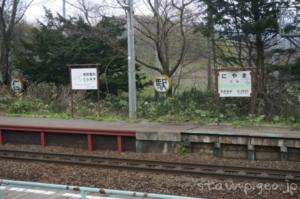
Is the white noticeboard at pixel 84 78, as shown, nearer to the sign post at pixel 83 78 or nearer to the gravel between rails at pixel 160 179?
the sign post at pixel 83 78

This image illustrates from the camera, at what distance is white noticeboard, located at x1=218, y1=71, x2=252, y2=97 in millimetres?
14711

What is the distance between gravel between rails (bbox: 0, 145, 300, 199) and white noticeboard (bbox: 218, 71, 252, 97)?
110 inches

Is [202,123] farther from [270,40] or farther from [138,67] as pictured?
A: [138,67]

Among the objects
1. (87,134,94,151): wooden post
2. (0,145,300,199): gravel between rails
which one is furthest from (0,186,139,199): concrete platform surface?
(87,134,94,151): wooden post

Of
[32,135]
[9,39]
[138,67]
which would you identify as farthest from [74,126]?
[9,39]

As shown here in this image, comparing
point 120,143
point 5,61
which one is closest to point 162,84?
point 120,143

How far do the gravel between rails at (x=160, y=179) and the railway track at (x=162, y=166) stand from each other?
183mm

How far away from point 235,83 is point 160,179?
542cm

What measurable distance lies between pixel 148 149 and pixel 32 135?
14.2 feet

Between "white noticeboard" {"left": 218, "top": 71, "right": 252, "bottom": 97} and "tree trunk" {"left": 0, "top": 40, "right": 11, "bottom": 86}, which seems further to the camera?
"tree trunk" {"left": 0, "top": 40, "right": 11, "bottom": 86}

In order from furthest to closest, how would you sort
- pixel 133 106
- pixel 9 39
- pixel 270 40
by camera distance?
pixel 9 39 → pixel 270 40 → pixel 133 106

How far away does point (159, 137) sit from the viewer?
528 inches

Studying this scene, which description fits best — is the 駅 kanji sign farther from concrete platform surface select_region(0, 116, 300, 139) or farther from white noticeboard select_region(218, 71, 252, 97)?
white noticeboard select_region(218, 71, 252, 97)

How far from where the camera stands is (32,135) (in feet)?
52.2
